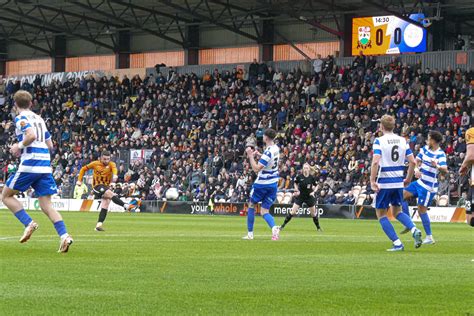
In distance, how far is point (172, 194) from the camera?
51.5 meters

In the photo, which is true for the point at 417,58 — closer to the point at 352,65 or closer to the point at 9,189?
the point at 352,65

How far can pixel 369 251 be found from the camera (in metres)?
17.4

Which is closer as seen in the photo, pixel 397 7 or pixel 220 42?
pixel 397 7

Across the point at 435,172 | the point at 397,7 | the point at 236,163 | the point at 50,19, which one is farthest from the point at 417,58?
the point at 435,172

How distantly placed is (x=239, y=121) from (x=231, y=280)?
43997 mm

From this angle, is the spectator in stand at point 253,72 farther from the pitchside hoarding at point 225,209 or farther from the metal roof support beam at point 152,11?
the pitchside hoarding at point 225,209

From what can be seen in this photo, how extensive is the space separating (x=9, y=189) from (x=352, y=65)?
40.8m

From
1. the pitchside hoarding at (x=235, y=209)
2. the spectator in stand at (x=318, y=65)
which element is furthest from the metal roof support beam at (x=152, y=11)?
the pitchside hoarding at (x=235, y=209)

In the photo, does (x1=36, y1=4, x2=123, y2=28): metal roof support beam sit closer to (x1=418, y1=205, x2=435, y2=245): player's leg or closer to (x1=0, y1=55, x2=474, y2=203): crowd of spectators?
(x1=0, y1=55, x2=474, y2=203): crowd of spectators

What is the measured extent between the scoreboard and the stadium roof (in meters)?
0.67

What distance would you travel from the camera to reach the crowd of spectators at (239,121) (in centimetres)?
4644

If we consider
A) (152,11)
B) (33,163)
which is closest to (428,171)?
(33,163)

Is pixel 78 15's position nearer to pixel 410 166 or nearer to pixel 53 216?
pixel 410 166

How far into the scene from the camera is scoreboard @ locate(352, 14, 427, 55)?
2158 inches
